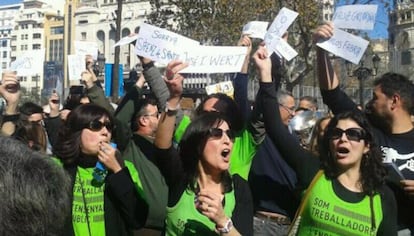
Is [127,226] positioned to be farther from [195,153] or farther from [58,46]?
[58,46]

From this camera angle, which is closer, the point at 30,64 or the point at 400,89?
the point at 400,89

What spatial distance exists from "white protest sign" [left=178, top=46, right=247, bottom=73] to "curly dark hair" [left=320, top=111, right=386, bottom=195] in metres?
1.41

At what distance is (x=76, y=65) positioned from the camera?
7262mm

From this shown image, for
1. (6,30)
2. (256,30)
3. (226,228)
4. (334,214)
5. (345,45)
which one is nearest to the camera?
(226,228)

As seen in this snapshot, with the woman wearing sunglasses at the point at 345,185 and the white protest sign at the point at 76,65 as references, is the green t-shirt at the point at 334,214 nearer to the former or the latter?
the woman wearing sunglasses at the point at 345,185

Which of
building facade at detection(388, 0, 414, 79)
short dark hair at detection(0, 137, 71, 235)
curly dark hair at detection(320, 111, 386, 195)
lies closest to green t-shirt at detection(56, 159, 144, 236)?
curly dark hair at detection(320, 111, 386, 195)

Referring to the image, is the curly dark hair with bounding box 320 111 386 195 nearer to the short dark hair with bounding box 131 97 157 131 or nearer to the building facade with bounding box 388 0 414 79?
the short dark hair with bounding box 131 97 157 131

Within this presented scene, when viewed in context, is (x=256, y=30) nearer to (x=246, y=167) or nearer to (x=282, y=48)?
(x=282, y=48)

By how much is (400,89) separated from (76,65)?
434cm

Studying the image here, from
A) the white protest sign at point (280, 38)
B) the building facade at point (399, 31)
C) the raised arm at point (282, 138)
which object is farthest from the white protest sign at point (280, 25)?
the building facade at point (399, 31)

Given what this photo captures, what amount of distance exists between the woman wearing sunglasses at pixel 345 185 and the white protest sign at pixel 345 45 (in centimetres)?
99

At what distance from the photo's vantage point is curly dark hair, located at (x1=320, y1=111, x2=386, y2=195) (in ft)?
10.8

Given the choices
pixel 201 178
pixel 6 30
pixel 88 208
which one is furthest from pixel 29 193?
pixel 6 30

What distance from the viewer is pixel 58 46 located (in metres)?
115
